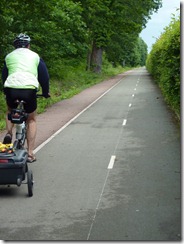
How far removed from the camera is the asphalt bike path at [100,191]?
18.2 feet

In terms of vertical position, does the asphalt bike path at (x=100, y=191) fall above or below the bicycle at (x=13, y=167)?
below

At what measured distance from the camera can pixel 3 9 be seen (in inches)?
749

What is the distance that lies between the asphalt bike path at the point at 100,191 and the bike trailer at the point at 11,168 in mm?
375

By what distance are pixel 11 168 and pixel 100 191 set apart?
166cm

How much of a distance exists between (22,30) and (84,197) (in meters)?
18.6

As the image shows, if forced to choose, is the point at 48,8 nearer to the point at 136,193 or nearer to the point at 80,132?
the point at 80,132

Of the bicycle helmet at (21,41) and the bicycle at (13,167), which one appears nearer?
the bicycle at (13,167)

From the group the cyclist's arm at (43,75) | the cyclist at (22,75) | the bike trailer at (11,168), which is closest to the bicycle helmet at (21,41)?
the cyclist at (22,75)

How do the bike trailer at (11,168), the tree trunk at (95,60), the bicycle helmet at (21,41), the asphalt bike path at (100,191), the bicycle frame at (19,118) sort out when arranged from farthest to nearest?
the tree trunk at (95,60), the bicycle helmet at (21,41), the bicycle frame at (19,118), the bike trailer at (11,168), the asphalt bike path at (100,191)

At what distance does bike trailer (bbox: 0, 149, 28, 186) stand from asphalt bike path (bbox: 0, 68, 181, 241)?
1.23ft

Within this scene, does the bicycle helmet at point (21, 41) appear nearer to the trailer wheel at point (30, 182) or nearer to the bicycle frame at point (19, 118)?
the bicycle frame at point (19, 118)

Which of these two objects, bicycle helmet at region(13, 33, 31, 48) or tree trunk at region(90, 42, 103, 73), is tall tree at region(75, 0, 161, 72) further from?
bicycle helmet at region(13, 33, 31, 48)

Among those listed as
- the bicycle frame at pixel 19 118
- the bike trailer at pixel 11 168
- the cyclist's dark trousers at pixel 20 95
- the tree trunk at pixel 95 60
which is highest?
the cyclist's dark trousers at pixel 20 95

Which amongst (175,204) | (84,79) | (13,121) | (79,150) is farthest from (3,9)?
(84,79)
